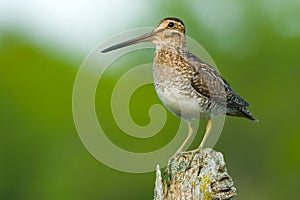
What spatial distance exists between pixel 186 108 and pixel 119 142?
17.3 meters

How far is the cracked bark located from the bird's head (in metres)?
2.22

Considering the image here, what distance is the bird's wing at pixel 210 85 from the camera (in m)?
8.59

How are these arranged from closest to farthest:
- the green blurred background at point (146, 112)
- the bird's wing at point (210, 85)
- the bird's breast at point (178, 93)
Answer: the bird's breast at point (178, 93) → the bird's wing at point (210, 85) → the green blurred background at point (146, 112)

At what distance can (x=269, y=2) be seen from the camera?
37.4 metres

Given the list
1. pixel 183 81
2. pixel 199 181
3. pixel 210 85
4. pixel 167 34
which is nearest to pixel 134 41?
pixel 167 34

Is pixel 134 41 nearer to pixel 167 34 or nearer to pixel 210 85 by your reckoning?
pixel 167 34

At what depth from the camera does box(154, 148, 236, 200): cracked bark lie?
252 inches

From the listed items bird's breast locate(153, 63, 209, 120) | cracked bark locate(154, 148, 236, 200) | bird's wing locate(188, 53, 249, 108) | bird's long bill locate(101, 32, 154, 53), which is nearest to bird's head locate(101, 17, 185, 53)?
bird's long bill locate(101, 32, 154, 53)

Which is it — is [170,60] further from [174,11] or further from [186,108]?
[174,11]

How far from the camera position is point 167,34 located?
29.1ft

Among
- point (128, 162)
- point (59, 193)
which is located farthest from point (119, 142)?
point (128, 162)

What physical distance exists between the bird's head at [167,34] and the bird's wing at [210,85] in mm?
230

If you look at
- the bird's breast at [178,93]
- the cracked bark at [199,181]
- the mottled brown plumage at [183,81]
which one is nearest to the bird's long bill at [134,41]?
the mottled brown plumage at [183,81]

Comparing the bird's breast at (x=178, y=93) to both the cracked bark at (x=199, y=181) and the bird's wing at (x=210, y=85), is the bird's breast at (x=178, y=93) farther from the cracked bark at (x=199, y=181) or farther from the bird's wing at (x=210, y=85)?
the cracked bark at (x=199, y=181)
